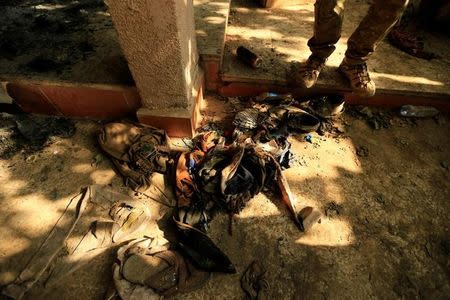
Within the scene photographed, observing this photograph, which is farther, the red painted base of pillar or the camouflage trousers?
the red painted base of pillar

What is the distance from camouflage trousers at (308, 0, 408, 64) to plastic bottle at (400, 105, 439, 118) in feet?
3.17

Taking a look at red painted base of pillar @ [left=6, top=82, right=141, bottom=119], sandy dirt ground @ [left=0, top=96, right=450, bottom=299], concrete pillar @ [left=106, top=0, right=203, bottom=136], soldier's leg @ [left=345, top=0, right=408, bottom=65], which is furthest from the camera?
red painted base of pillar @ [left=6, top=82, right=141, bottom=119]

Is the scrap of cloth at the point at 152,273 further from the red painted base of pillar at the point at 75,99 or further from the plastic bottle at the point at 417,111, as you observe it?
the plastic bottle at the point at 417,111

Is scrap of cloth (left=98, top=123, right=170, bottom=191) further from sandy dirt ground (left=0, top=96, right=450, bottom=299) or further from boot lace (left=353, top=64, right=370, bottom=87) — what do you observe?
boot lace (left=353, top=64, right=370, bottom=87)

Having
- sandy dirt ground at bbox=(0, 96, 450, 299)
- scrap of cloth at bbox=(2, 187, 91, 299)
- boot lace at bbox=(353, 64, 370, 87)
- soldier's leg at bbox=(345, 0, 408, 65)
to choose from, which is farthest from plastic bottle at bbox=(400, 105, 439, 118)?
scrap of cloth at bbox=(2, 187, 91, 299)

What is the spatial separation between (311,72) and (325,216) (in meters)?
1.57

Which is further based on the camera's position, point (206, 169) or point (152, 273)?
point (206, 169)

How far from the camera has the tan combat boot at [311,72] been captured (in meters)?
3.00

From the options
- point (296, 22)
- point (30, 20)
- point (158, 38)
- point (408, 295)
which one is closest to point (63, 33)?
point (30, 20)

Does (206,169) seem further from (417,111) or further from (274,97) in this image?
(417,111)

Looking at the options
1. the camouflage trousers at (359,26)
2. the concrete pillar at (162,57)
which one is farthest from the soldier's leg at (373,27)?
the concrete pillar at (162,57)

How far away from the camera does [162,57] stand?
7.52ft

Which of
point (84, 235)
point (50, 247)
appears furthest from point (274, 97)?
point (50, 247)

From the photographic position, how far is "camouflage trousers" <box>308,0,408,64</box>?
248 cm
